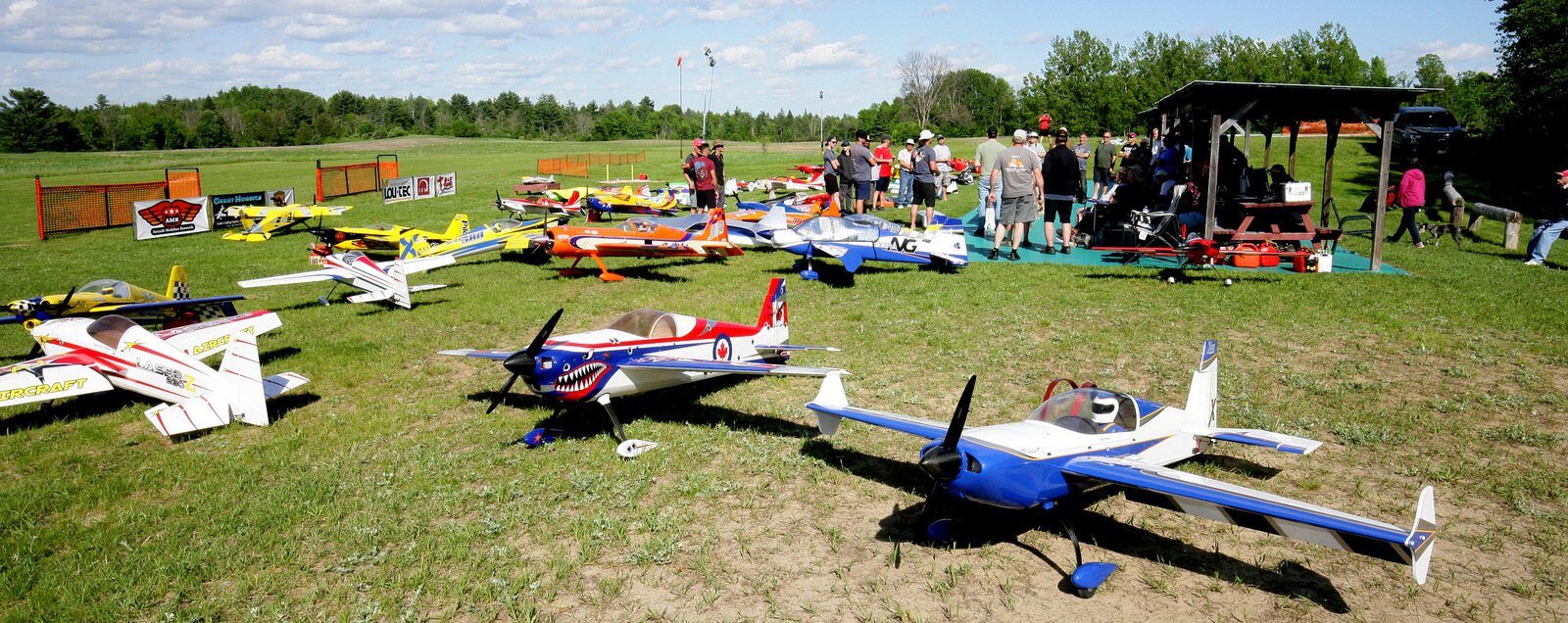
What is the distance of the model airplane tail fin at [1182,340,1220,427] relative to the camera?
6289mm

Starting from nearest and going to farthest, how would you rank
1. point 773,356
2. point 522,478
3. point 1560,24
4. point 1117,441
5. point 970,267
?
point 1117,441 → point 522,478 → point 773,356 → point 970,267 → point 1560,24

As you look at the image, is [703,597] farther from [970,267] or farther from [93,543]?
[970,267]

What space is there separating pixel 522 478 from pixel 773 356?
10.2 feet

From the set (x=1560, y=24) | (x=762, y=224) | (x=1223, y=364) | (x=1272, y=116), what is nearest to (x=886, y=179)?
(x=762, y=224)

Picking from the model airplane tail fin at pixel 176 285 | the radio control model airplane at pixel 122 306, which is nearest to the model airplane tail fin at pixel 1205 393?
the radio control model airplane at pixel 122 306

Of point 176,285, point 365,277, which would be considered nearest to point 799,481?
point 365,277

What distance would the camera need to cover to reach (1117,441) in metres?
5.47

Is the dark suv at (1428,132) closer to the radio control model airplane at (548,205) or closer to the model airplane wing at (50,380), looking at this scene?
the radio control model airplane at (548,205)

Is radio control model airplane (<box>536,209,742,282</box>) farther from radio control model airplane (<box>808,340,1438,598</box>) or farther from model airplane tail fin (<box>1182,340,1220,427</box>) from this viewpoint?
model airplane tail fin (<box>1182,340,1220,427</box>)

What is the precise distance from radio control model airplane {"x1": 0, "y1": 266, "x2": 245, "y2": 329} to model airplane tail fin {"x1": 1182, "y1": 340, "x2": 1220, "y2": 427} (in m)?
11.3

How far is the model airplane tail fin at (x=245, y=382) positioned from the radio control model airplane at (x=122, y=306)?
3.44 metres

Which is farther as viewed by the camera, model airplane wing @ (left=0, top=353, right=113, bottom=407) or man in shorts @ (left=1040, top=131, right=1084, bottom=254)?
man in shorts @ (left=1040, top=131, right=1084, bottom=254)

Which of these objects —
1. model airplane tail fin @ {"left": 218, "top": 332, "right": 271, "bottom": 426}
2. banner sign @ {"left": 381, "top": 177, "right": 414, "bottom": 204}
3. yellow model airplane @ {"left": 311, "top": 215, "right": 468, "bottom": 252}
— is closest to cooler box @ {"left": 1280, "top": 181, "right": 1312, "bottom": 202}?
model airplane tail fin @ {"left": 218, "top": 332, "right": 271, "bottom": 426}

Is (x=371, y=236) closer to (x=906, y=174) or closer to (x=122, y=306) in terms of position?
(x=122, y=306)
